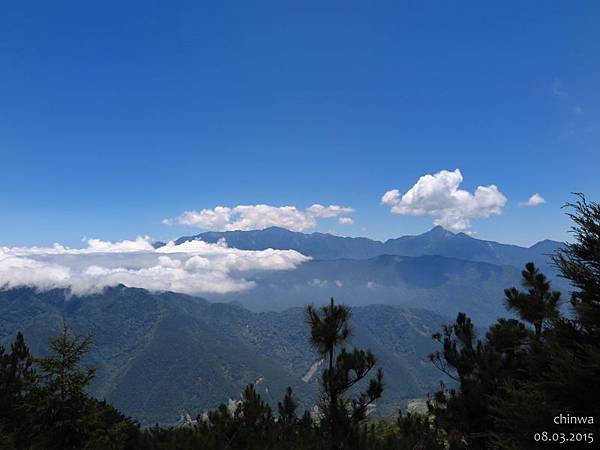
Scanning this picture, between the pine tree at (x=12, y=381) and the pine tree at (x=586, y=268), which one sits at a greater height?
the pine tree at (x=586, y=268)

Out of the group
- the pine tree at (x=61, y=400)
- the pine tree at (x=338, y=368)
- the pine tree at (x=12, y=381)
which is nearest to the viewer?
the pine tree at (x=61, y=400)

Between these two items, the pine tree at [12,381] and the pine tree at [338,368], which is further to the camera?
the pine tree at [12,381]

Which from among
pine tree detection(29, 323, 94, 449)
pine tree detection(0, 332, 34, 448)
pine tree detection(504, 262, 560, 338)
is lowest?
pine tree detection(0, 332, 34, 448)

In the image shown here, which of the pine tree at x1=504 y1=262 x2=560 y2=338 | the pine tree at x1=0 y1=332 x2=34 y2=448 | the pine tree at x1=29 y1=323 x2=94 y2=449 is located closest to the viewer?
the pine tree at x1=29 y1=323 x2=94 y2=449

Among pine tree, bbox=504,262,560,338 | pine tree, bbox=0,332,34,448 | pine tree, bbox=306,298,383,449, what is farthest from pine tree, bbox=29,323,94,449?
pine tree, bbox=504,262,560,338

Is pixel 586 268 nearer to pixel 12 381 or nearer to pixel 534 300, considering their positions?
pixel 534 300

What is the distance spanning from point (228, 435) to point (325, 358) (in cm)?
1202

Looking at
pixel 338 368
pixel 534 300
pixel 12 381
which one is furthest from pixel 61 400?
pixel 12 381

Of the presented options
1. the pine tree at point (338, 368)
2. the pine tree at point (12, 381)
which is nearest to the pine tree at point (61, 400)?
the pine tree at point (338, 368)

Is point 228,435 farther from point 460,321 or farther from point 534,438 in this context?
point 534,438

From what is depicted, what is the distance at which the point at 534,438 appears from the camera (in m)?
8.81

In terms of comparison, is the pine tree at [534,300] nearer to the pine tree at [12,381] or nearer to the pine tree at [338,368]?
the pine tree at [338,368]

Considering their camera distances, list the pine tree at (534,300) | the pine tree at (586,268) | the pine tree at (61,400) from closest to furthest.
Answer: the pine tree at (586,268) < the pine tree at (61,400) < the pine tree at (534,300)

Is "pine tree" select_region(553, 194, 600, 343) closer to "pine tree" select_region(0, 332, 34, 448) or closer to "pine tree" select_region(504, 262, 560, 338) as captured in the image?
"pine tree" select_region(504, 262, 560, 338)
